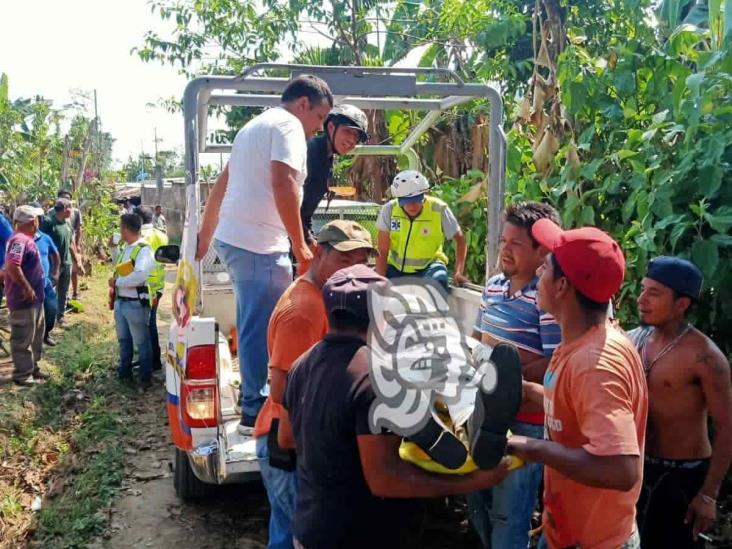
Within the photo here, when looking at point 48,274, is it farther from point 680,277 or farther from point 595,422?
point 595,422

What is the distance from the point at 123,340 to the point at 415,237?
3338 millimetres

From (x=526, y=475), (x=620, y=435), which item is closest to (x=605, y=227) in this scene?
(x=526, y=475)

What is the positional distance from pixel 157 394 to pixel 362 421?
5043 millimetres

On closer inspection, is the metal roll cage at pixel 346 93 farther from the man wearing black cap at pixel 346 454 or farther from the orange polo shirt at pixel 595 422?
the orange polo shirt at pixel 595 422

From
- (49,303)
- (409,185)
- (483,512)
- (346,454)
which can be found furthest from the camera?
(49,303)

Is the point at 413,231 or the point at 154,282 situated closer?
the point at 413,231

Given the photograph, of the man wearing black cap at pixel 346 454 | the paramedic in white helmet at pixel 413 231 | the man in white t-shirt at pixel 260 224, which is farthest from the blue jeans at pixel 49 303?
the man wearing black cap at pixel 346 454

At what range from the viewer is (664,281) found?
2375 millimetres

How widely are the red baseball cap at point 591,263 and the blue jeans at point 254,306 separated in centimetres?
165

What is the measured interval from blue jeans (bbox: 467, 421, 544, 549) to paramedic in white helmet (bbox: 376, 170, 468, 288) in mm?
1996

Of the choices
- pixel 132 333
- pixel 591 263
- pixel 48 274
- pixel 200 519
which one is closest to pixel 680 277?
pixel 591 263

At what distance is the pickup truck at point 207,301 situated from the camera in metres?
2.95

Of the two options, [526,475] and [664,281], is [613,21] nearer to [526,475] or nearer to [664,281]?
[664,281]

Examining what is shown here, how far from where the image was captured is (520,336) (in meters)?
2.44
